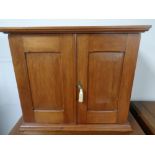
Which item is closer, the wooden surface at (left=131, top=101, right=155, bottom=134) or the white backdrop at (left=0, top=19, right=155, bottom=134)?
the wooden surface at (left=131, top=101, right=155, bottom=134)

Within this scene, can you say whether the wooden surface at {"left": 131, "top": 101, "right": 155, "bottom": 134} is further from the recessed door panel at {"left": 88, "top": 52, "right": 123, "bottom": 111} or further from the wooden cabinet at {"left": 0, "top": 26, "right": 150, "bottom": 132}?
the recessed door panel at {"left": 88, "top": 52, "right": 123, "bottom": 111}

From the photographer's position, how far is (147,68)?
3.63 feet

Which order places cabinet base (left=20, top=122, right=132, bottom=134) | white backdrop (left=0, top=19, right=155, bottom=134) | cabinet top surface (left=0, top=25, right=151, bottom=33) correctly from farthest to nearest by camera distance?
white backdrop (left=0, top=19, right=155, bottom=134) → cabinet base (left=20, top=122, right=132, bottom=134) → cabinet top surface (left=0, top=25, right=151, bottom=33)

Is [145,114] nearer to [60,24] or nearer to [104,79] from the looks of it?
[104,79]

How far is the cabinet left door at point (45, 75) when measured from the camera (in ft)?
2.10

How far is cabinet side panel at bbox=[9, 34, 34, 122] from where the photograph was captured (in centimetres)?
64

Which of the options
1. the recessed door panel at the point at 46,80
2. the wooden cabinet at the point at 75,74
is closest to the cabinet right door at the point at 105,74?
the wooden cabinet at the point at 75,74

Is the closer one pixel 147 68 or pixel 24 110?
pixel 24 110

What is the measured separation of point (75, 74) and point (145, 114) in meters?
0.60

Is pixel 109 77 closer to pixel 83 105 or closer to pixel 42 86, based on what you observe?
pixel 83 105

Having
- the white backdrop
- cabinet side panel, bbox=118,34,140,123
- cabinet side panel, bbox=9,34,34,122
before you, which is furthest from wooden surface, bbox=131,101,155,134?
cabinet side panel, bbox=9,34,34,122

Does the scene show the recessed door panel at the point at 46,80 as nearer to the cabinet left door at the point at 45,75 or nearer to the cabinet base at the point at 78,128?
the cabinet left door at the point at 45,75
